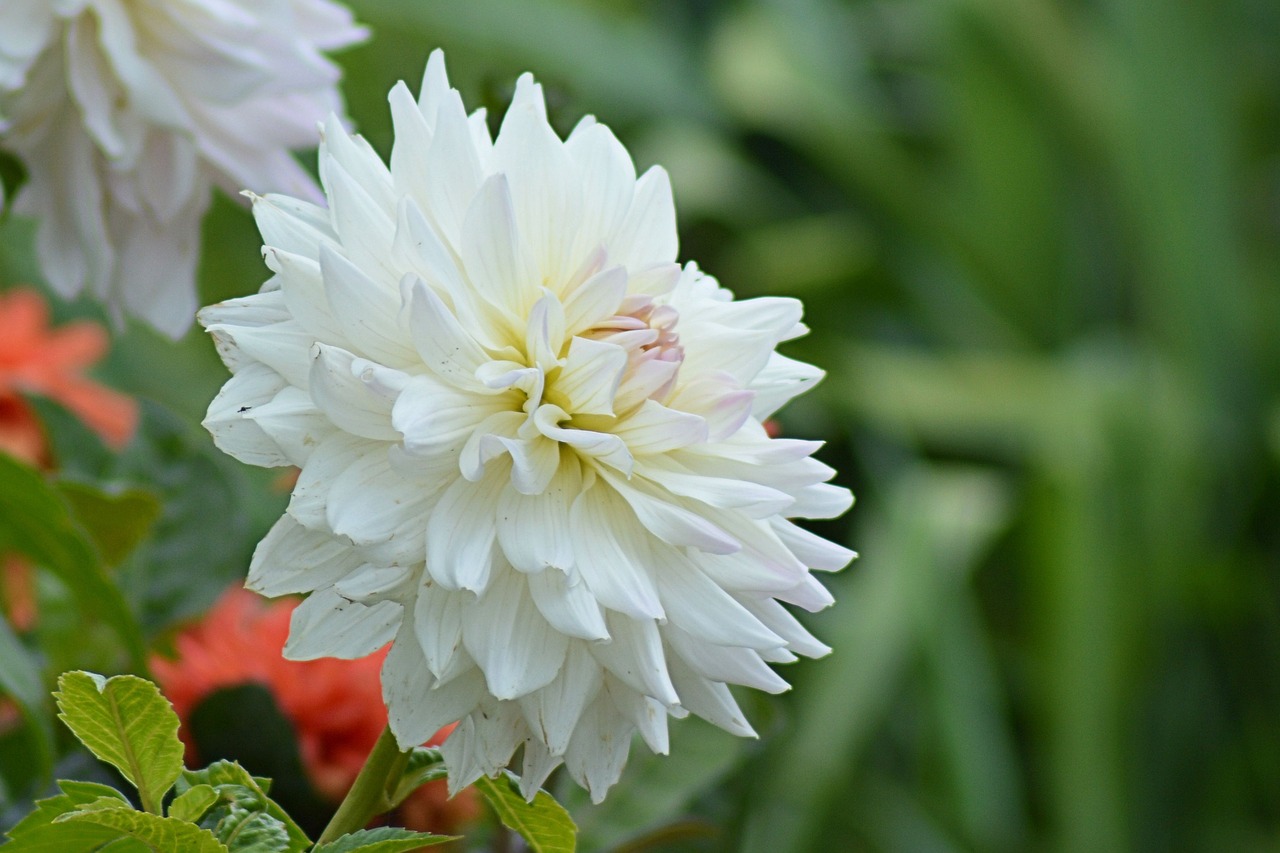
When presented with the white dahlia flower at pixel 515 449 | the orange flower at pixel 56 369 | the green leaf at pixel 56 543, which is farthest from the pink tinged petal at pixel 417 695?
the orange flower at pixel 56 369

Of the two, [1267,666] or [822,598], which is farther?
[1267,666]

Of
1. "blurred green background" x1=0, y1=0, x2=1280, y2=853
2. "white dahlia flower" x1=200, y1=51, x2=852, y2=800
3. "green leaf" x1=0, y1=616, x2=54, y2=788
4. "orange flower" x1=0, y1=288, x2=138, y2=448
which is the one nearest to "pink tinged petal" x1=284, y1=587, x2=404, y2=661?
"white dahlia flower" x1=200, y1=51, x2=852, y2=800

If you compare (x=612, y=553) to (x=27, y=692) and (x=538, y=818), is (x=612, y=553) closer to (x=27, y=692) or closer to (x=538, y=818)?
(x=538, y=818)

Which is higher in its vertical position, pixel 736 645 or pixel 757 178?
pixel 757 178

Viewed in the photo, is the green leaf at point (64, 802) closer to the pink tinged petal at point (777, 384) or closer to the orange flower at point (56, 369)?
the pink tinged petal at point (777, 384)

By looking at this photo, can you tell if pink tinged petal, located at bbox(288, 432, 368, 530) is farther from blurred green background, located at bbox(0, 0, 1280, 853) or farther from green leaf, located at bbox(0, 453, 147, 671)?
blurred green background, located at bbox(0, 0, 1280, 853)

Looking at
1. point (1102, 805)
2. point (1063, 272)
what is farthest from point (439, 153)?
point (1063, 272)

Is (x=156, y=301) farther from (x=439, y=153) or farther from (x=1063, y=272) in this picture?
(x=1063, y=272)
